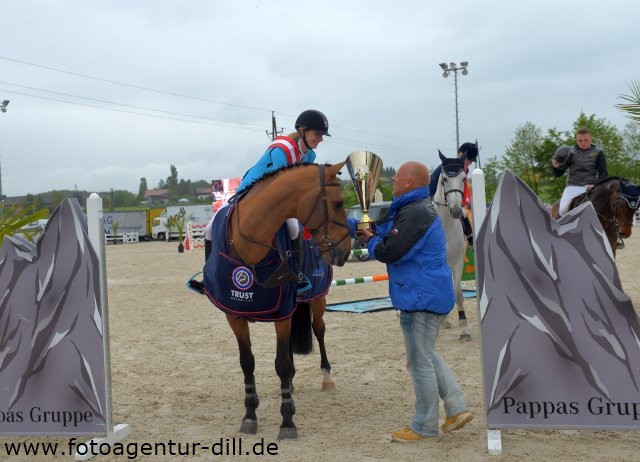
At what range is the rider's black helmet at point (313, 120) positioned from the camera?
17.8 ft

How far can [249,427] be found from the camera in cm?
498

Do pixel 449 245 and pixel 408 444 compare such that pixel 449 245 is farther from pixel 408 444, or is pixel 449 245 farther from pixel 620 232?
pixel 408 444

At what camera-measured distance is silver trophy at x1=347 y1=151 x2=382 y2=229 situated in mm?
4617

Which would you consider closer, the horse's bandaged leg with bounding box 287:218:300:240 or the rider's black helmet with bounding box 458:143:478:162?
the horse's bandaged leg with bounding box 287:218:300:240

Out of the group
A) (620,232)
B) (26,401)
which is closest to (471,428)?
(26,401)

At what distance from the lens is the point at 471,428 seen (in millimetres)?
4918

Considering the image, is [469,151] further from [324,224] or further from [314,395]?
[324,224]

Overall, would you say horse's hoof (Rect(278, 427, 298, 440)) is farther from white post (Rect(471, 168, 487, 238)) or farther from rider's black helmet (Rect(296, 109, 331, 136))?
rider's black helmet (Rect(296, 109, 331, 136))

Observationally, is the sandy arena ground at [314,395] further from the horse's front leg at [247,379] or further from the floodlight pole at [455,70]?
the floodlight pole at [455,70]

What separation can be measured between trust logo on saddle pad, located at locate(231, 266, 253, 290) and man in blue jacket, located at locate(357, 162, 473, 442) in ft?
3.14

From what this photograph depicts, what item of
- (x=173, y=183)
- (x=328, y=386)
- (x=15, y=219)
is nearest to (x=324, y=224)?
(x=328, y=386)

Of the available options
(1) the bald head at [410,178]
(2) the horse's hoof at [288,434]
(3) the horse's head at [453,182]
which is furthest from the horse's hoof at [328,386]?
(3) the horse's head at [453,182]

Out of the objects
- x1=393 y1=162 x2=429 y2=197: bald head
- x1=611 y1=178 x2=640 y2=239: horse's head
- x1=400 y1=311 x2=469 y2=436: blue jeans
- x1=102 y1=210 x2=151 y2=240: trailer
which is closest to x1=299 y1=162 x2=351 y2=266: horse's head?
x1=393 y1=162 x2=429 y2=197: bald head

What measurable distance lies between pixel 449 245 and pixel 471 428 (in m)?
3.56
